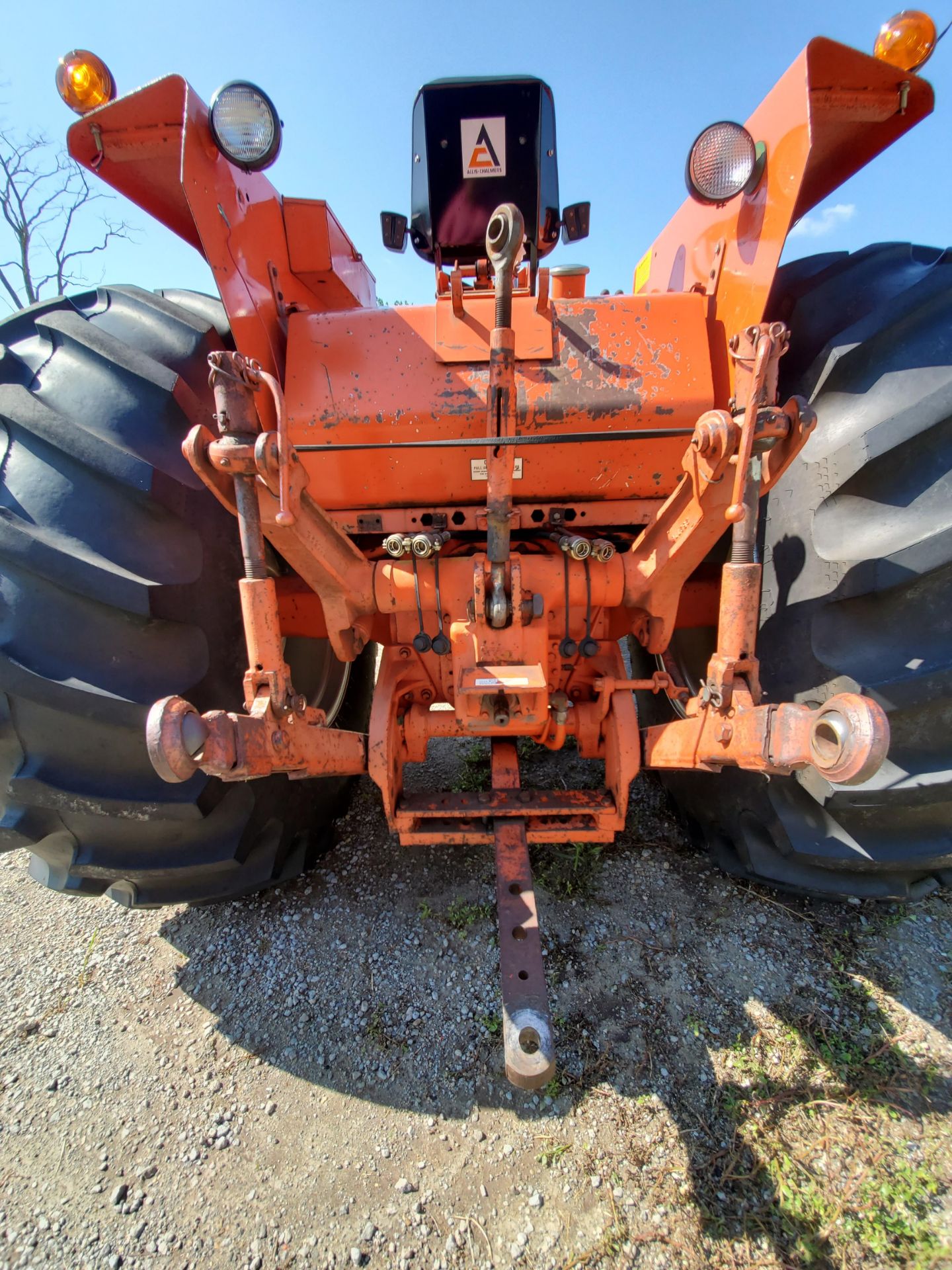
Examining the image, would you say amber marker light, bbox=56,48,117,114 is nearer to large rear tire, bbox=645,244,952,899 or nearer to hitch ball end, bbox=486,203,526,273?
hitch ball end, bbox=486,203,526,273

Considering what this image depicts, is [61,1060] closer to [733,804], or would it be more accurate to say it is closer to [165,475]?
[165,475]

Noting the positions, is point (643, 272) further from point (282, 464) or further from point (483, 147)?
point (282, 464)

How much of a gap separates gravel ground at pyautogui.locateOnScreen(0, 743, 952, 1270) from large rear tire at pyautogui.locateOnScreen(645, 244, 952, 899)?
1.28 feet

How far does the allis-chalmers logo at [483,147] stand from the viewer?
7.93 ft

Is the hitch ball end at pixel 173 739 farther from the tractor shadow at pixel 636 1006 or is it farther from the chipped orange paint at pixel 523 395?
the tractor shadow at pixel 636 1006

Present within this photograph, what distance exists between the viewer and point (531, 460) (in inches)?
68.8

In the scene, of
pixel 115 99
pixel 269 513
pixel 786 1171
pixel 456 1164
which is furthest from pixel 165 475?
pixel 786 1171

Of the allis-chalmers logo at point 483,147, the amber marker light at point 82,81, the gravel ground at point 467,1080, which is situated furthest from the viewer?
the allis-chalmers logo at point 483,147

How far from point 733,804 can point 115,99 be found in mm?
2558

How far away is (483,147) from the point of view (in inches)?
97.0

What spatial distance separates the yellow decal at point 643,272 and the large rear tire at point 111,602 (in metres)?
1.77

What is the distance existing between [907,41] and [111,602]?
2290 millimetres

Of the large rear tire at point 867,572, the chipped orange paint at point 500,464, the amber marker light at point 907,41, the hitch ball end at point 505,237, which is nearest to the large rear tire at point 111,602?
the chipped orange paint at point 500,464

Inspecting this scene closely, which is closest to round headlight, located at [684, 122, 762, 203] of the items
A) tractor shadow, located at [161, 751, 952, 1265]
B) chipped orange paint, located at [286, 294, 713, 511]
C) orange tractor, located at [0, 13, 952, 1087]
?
orange tractor, located at [0, 13, 952, 1087]
